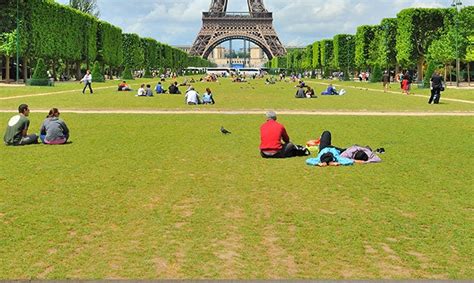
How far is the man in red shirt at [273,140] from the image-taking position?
12836 millimetres

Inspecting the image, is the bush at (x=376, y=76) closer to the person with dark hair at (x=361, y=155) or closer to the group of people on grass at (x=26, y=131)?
the group of people on grass at (x=26, y=131)

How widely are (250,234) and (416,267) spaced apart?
193 cm

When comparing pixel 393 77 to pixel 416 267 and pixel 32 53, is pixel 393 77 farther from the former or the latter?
pixel 416 267

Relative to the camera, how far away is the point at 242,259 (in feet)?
20.0

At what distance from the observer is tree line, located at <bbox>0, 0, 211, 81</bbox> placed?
5928 centimetres

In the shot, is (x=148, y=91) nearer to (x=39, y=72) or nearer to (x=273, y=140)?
(x=39, y=72)

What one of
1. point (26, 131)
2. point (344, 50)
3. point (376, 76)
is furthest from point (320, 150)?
point (344, 50)

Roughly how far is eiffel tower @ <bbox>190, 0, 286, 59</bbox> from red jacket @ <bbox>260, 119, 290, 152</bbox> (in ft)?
436

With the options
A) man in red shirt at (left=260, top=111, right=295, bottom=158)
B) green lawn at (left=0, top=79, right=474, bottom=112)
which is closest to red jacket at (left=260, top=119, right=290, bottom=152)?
man in red shirt at (left=260, top=111, right=295, bottom=158)

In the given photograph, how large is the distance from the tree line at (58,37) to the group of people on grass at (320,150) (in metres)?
49.3

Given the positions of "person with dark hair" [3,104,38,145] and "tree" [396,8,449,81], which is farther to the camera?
"tree" [396,8,449,81]

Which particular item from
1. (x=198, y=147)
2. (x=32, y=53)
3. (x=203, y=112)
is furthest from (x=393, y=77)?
(x=198, y=147)

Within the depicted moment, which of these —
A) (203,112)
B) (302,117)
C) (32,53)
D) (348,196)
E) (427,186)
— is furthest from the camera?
(32,53)

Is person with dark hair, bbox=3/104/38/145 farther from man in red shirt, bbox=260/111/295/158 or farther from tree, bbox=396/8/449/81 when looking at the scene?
A: tree, bbox=396/8/449/81
